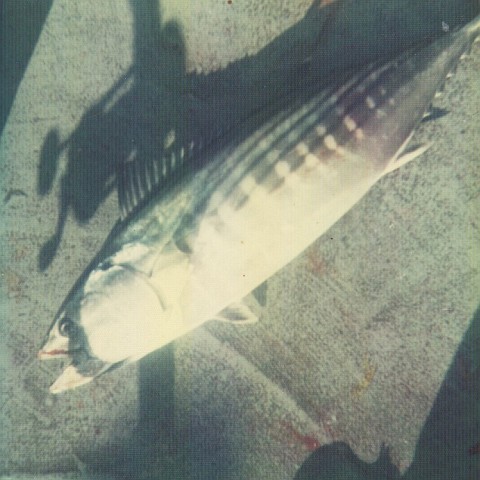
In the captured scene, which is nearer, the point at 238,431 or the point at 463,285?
the point at 463,285

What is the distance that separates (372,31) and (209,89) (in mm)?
939

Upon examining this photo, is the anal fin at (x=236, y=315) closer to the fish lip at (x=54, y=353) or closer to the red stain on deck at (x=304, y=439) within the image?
the red stain on deck at (x=304, y=439)

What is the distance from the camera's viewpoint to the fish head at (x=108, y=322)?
6.81 feet

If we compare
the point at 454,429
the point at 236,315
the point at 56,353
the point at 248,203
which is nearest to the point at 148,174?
the point at 248,203

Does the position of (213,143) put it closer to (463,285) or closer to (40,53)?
(40,53)

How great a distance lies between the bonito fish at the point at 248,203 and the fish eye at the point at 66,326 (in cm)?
3

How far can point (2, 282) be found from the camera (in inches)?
102

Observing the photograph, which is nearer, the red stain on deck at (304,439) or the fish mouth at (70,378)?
the fish mouth at (70,378)

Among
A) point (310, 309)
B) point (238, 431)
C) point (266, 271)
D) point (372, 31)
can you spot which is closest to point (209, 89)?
point (372, 31)

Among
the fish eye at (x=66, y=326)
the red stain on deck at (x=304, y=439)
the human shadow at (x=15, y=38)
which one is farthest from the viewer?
the human shadow at (x=15, y=38)

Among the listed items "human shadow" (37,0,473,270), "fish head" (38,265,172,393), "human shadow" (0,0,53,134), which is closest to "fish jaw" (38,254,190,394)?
"fish head" (38,265,172,393)

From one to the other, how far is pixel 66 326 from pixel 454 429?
215cm

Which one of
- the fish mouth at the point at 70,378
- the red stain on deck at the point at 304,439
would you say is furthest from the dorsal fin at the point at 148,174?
the red stain on deck at the point at 304,439

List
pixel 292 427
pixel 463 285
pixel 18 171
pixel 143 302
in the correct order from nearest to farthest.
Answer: pixel 143 302 < pixel 463 285 < pixel 292 427 < pixel 18 171
